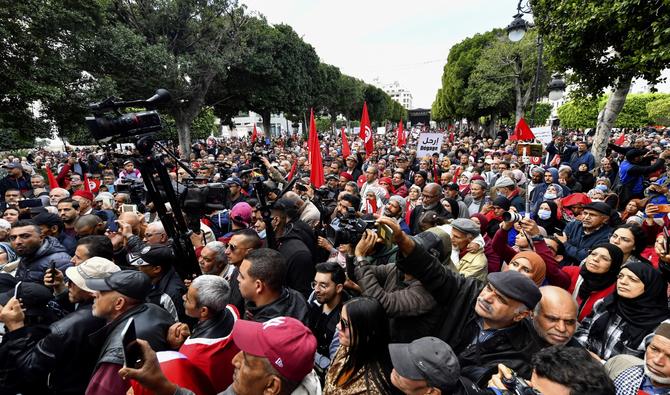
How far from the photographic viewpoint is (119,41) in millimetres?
16172

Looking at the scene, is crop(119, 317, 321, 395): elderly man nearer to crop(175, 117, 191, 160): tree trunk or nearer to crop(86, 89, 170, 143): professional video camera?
crop(86, 89, 170, 143): professional video camera

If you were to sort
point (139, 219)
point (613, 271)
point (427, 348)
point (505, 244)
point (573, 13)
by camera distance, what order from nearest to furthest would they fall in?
1. point (427, 348)
2. point (613, 271)
3. point (505, 244)
4. point (139, 219)
5. point (573, 13)

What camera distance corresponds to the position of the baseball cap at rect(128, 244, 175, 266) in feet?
10.7

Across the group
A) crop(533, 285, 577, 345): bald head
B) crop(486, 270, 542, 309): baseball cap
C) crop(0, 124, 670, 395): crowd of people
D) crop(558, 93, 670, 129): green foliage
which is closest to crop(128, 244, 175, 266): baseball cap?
crop(0, 124, 670, 395): crowd of people

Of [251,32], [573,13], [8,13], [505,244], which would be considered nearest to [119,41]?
[8,13]

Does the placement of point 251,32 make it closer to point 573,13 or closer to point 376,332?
point 573,13

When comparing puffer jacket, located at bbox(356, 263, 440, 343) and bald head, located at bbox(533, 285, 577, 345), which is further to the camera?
puffer jacket, located at bbox(356, 263, 440, 343)

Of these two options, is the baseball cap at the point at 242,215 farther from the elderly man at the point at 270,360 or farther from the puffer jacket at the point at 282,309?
the elderly man at the point at 270,360

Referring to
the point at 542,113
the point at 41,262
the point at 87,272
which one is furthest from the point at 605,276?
the point at 542,113

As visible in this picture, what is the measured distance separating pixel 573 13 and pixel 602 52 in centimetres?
123

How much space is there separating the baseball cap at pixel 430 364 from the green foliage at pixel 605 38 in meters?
5.21

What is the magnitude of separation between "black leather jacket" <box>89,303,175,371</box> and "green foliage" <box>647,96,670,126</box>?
46.3 metres

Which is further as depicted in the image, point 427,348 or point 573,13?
point 573,13

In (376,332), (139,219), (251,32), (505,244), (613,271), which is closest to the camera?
(376,332)
